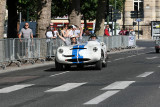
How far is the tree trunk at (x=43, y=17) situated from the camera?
30.3 m

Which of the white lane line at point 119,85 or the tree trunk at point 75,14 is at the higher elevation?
the tree trunk at point 75,14

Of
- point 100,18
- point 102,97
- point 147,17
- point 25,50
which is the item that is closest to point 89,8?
point 147,17

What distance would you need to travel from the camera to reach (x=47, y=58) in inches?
1136

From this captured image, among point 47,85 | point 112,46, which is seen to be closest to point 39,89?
point 47,85

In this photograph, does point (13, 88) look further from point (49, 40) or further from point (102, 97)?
point (49, 40)

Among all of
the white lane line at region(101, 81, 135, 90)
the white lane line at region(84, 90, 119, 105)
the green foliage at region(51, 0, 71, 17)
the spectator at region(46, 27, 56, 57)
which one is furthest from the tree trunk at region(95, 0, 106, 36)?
the white lane line at region(84, 90, 119, 105)

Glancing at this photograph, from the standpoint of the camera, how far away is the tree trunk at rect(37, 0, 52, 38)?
30.3 metres

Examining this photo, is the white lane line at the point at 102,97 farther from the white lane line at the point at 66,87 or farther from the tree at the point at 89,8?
the tree at the point at 89,8

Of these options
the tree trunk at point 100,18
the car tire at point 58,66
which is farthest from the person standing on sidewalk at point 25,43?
the tree trunk at point 100,18

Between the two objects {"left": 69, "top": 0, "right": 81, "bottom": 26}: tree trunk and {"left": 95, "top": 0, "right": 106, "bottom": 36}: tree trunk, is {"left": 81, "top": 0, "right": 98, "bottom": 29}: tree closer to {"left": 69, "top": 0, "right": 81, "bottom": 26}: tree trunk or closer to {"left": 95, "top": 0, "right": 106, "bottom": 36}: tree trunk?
{"left": 95, "top": 0, "right": 106, "bottom": 36}: tree trunk

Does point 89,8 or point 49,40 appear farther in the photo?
point 89,8

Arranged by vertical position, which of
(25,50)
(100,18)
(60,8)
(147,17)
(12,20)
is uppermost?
(60,8)

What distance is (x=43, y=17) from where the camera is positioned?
3055cm

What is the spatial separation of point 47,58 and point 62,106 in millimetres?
18568
